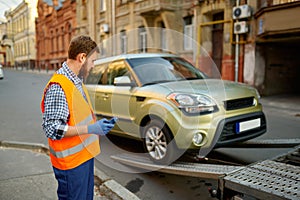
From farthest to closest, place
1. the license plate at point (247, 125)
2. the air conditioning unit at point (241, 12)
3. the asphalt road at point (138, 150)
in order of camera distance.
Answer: the air conditioning unit at point (241, 12)
the license plate at point (247, 125)
the asphalt road at point (138, 150)

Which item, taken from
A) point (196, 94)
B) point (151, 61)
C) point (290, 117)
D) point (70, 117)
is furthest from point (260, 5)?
point (70, 117)

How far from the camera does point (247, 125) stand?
421 cm

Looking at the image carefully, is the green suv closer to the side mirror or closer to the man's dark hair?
the side mirror

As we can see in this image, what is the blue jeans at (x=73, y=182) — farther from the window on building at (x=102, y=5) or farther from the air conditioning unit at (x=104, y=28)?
the window on building at (x=102, y=5)

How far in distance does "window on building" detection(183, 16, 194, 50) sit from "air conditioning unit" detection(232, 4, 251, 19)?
371 centimetres

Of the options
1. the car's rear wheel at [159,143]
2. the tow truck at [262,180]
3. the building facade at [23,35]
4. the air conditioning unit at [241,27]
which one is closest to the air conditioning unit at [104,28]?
the air conditioning unit at [241,27]

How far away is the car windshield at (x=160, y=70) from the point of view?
484 centimetres

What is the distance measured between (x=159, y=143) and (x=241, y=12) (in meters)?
10.8

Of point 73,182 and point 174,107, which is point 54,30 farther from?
point 73,182

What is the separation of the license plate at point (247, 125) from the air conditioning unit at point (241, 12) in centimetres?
992

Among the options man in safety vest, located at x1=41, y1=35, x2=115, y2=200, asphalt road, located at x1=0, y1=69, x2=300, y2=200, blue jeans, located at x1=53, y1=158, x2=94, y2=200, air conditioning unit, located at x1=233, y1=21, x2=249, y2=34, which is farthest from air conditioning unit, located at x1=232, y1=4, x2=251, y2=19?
blue jeans, located at x1=53, y1=158, x2=94, y2=200

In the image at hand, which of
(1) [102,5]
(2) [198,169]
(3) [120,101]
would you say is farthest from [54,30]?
(2) [198,169]

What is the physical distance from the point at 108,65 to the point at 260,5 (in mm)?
9852

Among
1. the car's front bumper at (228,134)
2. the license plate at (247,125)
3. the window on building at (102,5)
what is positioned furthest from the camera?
the window on building at (102,5)
